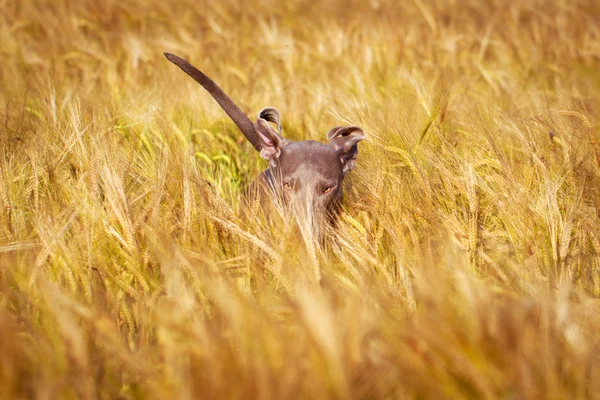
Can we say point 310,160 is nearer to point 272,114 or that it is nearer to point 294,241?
point 272,114

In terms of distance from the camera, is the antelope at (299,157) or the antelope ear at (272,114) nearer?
the antelope at (299,157)

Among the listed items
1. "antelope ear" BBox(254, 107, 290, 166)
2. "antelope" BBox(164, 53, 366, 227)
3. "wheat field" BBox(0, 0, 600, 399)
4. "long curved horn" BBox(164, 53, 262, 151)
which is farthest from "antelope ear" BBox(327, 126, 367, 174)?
"long curved horn" BBox(164, 53, 262, 151)

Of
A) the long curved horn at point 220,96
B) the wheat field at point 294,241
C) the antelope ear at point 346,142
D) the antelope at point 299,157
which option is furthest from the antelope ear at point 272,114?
the wheat field at point 294,241

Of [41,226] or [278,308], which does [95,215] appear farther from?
[278,308]

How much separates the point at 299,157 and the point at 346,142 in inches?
13.8

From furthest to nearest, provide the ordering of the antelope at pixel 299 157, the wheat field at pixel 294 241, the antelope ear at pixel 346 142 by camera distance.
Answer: the antelope ear at pixel 346 142 < the antelope at pixel 299 157 < the wheat field at pixel 294 241

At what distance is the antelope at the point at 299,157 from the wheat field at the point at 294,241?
6.6 inches

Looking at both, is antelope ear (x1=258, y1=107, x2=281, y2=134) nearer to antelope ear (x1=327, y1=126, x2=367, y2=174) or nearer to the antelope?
the antelope

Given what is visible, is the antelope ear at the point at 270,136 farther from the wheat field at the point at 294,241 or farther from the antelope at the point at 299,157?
the wheat field at the point at 294,241

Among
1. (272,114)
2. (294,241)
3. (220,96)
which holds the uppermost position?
(220,96)

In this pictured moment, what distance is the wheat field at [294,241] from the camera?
1.72m

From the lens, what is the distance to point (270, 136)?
4074 mm

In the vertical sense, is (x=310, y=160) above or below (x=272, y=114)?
below

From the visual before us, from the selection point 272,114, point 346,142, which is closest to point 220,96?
point 272,114
